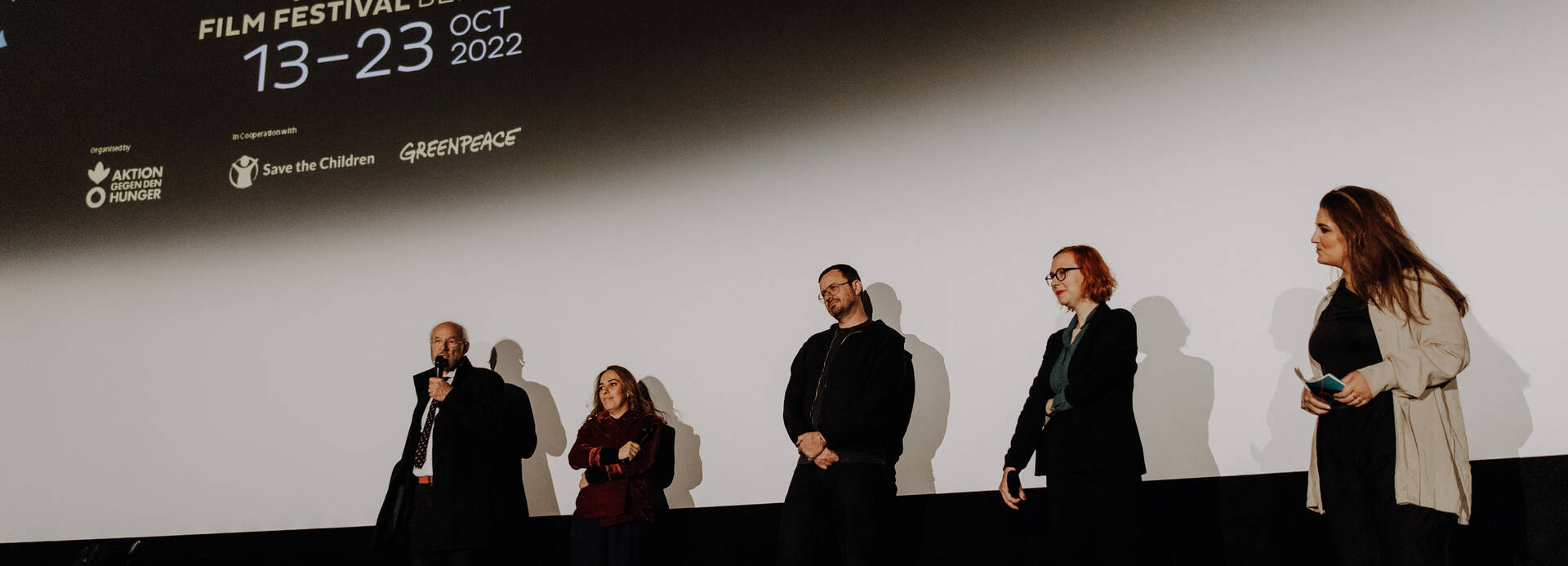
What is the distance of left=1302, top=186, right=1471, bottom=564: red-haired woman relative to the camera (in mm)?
1928

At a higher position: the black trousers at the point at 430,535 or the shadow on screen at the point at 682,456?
the shadow on screen at the point at 682,456

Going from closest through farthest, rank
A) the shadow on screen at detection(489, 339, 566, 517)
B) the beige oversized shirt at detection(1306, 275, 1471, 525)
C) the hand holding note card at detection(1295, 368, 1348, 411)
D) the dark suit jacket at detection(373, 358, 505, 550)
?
the beige oversized shirt at detection(1306, 275, 1471, 525)
the hand holding note card at detection(1295, 368, 1348, 411)
the dark suit jacket at detection(373, 358, 505, 550)
the shadow on screen at detection(489, 339, 566, 517)

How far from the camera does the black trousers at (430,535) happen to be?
325 centimetres

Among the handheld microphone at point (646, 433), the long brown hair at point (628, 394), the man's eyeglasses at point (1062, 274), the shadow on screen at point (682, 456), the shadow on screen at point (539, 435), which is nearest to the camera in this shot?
the man's eyeglasses at point (1062, 274)

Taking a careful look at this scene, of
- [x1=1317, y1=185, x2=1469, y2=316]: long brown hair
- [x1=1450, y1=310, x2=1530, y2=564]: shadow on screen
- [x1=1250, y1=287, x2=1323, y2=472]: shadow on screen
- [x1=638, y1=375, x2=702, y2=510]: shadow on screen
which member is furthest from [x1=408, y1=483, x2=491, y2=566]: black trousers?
[x1=1450, y1=310, x2=1530, y2=564]: shadow on screen

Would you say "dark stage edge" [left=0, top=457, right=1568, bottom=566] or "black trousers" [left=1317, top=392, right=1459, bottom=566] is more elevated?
"black trousers" [left=1317, top=392, right=1459, bottom=566]

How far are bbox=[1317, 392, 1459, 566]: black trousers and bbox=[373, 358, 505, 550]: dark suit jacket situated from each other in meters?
2.29

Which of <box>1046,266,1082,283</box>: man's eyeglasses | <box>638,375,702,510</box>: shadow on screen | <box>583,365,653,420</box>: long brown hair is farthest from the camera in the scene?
<box>638,375,702,510</box>: shadow on screen

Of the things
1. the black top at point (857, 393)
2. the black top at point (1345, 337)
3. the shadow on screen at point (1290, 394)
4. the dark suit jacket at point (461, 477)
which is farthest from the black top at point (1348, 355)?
the dark suit jacket at point (461, 477)

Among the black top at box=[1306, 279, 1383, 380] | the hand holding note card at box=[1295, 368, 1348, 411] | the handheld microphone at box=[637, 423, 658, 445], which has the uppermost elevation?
the black top at box=[1306, 279, 1383, 380]

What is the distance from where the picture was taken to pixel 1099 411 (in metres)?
2.53

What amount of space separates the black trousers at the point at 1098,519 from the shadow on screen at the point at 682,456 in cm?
143

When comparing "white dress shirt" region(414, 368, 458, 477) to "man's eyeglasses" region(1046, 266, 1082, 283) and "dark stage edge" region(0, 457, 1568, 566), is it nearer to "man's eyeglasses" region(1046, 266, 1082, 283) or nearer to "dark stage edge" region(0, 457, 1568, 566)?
"dark stage edge" region(0, 457, 1568, 566)

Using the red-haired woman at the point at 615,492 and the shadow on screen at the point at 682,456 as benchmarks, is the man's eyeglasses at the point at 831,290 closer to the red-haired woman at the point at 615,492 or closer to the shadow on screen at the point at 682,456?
the red-haired woman at the point at 615,492
